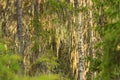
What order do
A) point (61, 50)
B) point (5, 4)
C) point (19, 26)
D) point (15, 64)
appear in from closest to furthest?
point (15, 64), point (19, 26), point (5, 4), point (61, 50)

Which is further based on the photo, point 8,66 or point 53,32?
point 53,32

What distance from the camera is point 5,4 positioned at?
16.5 m

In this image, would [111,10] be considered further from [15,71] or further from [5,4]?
[5,4]

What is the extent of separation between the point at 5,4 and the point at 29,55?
2730 millimetres

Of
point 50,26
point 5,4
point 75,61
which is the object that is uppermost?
point 5,4

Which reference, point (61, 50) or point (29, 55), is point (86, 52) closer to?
point (61, 50)

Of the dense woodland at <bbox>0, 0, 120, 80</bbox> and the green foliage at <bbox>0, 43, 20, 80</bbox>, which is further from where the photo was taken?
the dense woodland at <bbox>0, 0, 120, 80</bbox>

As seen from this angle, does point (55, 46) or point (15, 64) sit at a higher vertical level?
point (15, 64)

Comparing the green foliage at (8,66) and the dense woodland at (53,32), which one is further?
the dense woodland at (53,32)

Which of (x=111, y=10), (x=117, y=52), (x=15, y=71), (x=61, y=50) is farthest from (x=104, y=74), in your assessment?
(x=61, y=50)

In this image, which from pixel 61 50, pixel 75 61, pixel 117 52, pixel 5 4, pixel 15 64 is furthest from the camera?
pixel 61 50

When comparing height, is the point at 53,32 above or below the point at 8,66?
below

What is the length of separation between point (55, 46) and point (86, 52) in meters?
1.71

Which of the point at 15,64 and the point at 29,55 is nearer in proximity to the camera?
the point at 15,64
